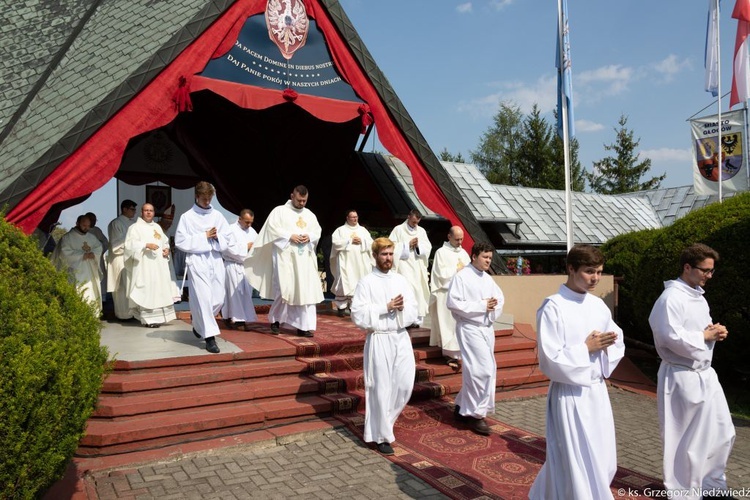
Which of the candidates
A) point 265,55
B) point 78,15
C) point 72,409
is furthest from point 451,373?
point 78,15

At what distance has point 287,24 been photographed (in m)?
9.12

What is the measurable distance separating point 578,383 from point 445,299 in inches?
180

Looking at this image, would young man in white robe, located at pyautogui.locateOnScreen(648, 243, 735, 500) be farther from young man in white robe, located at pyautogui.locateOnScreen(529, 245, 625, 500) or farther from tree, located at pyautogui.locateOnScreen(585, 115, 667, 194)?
tree, located at pyautogui.locateOnScreen(585, 115, 667, 194)

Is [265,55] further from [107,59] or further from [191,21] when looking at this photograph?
[107,59]

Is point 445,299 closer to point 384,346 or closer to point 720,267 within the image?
point 384,346

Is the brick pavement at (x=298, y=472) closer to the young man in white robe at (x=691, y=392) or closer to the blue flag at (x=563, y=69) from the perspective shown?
the young man in white robe at (x=691, y=392)

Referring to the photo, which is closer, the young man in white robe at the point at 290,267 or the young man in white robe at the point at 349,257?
the young man in white robe at the point at 290,267

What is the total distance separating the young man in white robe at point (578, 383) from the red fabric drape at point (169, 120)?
6117mm

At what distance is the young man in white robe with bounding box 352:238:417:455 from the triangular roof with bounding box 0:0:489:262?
391 centimetres

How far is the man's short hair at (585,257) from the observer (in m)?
3.54

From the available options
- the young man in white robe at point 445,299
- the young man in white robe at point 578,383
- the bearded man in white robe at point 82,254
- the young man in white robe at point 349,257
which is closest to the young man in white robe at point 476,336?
the young man in white robe at point 445,299

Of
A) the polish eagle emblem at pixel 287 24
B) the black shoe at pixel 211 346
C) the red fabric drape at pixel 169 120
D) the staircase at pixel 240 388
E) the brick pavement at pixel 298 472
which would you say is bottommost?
the brick pavement at pixel 298 472

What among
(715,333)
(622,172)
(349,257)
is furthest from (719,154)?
(622,172)

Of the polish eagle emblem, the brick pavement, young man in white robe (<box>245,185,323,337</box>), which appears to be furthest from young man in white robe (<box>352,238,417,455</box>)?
the polish eagle emblem
